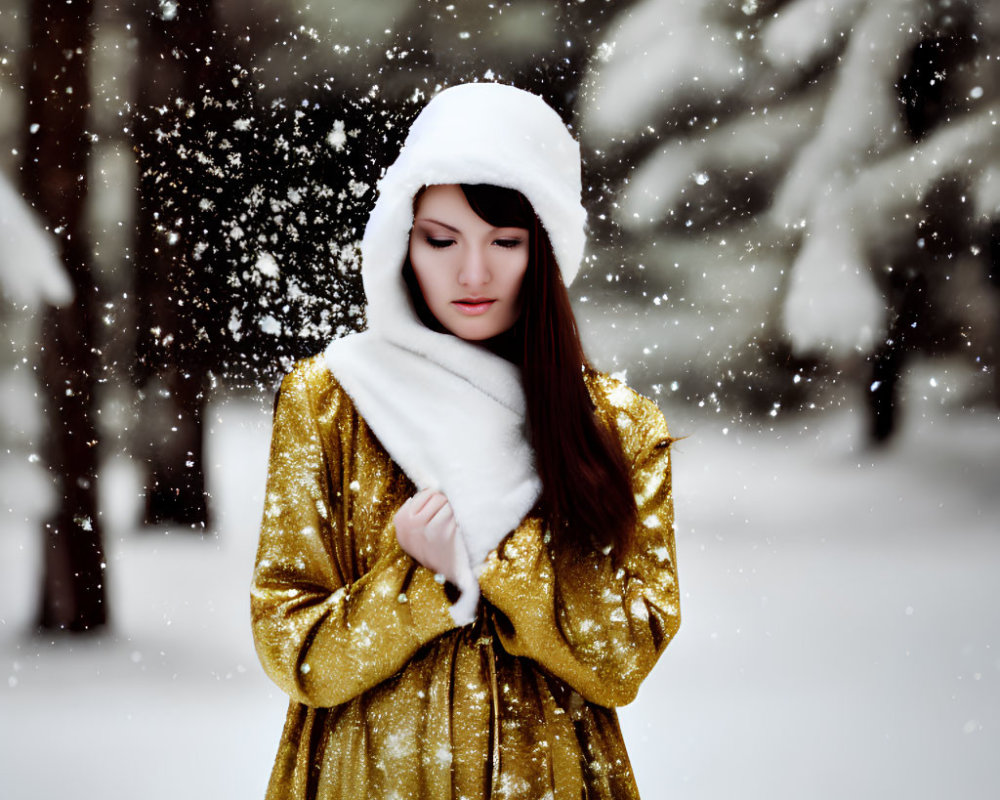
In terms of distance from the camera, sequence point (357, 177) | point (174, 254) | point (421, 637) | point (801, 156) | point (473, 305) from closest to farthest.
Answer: point (421, 637), point (473, 305), point (357, 177), point (174, 254), point (801, 156)

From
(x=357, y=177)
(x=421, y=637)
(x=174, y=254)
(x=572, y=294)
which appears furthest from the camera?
(x=572, y=294)

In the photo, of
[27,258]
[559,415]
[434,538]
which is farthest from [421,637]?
[27,258]

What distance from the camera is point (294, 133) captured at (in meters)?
1.74

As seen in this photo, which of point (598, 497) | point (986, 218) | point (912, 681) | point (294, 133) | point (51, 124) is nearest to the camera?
point (598, 497)

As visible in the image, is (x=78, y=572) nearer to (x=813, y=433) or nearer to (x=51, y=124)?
(x=51, y=124)

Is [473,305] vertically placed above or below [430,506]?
above

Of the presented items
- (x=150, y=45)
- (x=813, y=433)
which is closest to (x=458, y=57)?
(x=150, y=45)

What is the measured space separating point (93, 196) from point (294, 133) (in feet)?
1.55

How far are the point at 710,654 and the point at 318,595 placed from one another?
142 cm

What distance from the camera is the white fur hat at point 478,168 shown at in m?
0.91

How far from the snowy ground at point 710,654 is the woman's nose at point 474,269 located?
41.5 inches

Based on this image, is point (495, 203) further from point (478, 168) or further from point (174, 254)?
point (174, 254)

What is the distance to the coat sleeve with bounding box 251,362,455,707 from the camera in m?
0.85

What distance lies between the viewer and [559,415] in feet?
3.07
